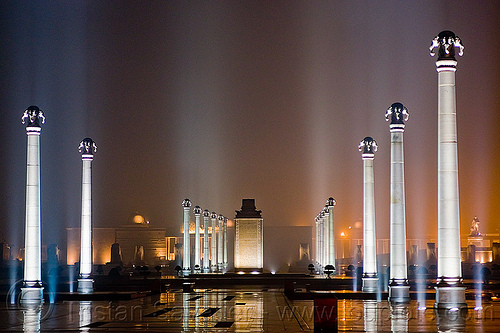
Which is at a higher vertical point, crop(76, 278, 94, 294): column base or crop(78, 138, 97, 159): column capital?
crop(78, 138, 97, 159): column capital

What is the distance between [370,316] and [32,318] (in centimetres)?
1269

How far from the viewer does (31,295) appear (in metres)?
39.1

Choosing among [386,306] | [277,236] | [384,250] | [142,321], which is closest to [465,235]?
[384,250]

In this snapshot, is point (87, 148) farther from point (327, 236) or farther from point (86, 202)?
point (327, 236)

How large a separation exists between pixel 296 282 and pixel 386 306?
28.6 meters

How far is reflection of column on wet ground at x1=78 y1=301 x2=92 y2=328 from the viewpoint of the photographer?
91.4 feet

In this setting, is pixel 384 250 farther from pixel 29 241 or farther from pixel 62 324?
pixel 62 324

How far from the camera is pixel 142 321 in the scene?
28.1 meters

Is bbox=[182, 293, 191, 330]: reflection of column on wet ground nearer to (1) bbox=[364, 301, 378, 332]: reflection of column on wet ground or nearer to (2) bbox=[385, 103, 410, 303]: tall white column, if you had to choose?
(1) bbox=[364, 301, 378, 332]: reflection of column on wet ground

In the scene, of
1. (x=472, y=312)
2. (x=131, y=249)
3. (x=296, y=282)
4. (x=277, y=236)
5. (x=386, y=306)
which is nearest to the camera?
(x=472, y=312)

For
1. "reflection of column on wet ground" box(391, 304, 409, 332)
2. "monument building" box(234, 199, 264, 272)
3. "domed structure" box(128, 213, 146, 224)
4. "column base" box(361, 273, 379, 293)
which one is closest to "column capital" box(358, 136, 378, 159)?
"column base" box(361, 273, 379, 293)

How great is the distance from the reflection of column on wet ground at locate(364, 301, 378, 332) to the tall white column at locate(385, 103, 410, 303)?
176cm

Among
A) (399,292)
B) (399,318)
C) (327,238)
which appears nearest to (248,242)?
(327,238)

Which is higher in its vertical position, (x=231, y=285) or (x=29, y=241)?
(x=29, y=241)
